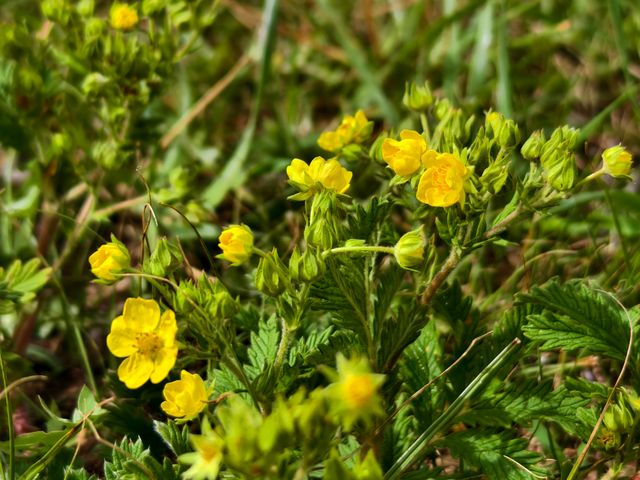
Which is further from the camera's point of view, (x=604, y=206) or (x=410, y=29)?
(x=410, y=29)

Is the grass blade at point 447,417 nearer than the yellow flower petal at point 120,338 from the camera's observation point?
No

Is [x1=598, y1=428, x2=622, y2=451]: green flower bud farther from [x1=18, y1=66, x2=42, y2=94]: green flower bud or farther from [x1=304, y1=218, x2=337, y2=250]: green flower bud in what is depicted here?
[x1=18, y1=66, x2=42, y2=94]: green flower bud

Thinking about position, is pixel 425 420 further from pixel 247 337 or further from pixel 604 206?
pixel 604 206

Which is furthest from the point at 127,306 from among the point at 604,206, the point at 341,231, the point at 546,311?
the point at 604,206

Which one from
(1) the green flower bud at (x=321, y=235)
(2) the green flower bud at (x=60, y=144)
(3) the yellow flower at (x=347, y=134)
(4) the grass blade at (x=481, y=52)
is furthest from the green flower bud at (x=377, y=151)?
(4) the grass blade at (x=481, y=52)

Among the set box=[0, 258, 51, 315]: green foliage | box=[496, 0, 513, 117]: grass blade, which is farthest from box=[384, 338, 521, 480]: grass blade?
box=[496, 0, 513, 117]: grass blade

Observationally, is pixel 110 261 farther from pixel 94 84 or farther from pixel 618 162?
pixel 618 162

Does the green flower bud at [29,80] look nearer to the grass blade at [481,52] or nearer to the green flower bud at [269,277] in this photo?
the green flower bud at [269,277]
